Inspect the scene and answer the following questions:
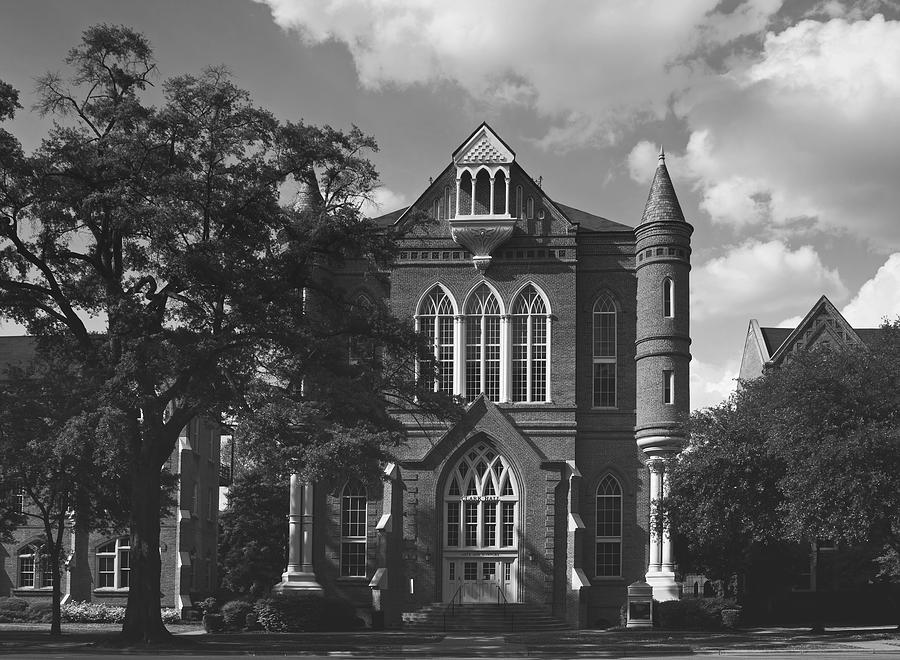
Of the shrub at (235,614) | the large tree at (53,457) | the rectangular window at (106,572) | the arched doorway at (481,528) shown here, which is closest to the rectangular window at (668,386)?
the arched doorway at (481,528)

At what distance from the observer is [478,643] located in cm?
3481

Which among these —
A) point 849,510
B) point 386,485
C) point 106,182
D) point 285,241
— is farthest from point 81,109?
point 849,510

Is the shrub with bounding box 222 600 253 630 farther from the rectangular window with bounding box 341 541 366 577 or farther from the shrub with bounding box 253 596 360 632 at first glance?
the rectangular window with bounding box 341 541 366 577

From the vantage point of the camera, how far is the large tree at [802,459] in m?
33.1

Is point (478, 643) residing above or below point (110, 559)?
below

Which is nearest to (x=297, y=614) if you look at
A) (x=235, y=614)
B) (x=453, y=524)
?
(x=235, y=614)

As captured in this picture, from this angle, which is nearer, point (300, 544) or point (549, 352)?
point (300, 544)

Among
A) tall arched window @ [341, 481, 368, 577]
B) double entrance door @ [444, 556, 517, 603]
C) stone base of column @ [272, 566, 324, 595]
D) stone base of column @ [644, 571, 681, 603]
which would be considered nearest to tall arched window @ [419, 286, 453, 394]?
tall arched window @ [341, 481, 368, 577]

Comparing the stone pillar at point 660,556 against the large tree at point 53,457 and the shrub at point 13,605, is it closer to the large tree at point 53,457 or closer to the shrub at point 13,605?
the large tree at point 53,457

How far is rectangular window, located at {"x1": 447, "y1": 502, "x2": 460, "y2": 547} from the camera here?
4659 cm

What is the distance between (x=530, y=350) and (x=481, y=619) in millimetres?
10592

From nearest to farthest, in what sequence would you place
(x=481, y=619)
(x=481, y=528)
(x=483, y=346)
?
(x=481, y=619) → (x=481, y=528) → (x=483, y=346)

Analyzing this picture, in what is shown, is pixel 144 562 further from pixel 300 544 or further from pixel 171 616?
pixel 171 616

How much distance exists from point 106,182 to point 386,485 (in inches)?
794
